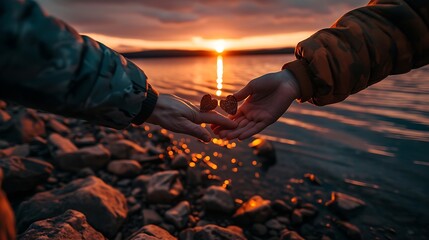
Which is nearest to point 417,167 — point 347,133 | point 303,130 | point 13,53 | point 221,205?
point 347,133

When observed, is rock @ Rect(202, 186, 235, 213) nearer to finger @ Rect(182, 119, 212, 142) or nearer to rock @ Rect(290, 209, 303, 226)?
rock @ Rect(290, 209, 303, 226)

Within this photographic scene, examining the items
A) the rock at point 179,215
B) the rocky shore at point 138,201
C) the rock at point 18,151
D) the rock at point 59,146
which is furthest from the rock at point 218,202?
the rock at point 18,151

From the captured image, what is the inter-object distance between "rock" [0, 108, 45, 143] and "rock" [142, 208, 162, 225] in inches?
153

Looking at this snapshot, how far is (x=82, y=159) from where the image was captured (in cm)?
484

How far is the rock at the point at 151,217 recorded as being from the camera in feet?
11.7

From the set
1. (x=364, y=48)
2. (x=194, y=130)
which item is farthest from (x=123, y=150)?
(x=364, y=48)

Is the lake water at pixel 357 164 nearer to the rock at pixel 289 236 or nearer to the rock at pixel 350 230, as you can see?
the rock at pixel 350 230

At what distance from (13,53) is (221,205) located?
3294mm

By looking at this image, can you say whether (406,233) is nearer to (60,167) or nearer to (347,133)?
(347,133)

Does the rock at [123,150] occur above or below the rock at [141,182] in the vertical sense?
above

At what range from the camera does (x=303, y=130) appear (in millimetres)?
8406

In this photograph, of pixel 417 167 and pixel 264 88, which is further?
pixel 417 167

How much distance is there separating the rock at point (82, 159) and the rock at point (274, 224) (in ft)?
10.00

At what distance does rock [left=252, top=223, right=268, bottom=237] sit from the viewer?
359 centimetres
